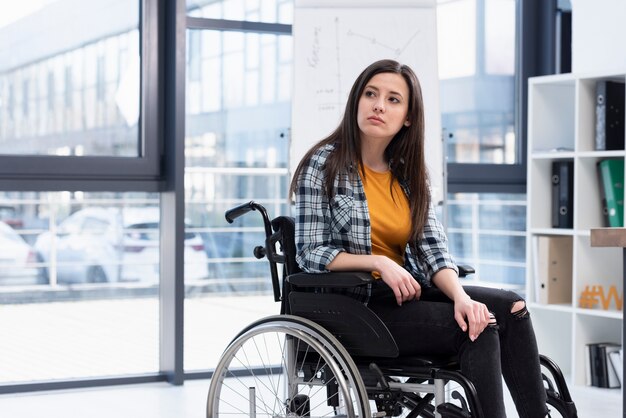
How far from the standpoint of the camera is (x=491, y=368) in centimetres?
202

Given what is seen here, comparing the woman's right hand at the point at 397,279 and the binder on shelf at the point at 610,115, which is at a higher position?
the binder on shelf at the point at 610,115

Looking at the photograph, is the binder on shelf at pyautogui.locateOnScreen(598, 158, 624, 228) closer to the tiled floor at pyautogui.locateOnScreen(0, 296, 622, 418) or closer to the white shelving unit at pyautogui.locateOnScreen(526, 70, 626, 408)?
the white shelving unit at pyautogui.locateOnScreen(526, 70, 626, 408)

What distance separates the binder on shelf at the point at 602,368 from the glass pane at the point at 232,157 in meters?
1.39

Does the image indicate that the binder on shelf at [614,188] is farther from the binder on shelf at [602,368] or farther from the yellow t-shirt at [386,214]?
the yellow t-shirt at [386,214]

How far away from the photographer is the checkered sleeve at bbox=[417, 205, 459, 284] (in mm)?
2340

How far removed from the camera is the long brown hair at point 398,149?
2293 millimetres

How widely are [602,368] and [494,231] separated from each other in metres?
1.02

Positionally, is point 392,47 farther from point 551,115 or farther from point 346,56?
point 551,115

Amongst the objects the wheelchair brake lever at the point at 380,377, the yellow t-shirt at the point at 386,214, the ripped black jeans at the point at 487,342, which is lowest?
the wheelchair brake lever at the point at 380,377

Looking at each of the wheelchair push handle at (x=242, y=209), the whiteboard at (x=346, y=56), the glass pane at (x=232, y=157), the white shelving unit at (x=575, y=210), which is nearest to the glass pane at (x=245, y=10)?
the glass pane at (x=232, y=157)

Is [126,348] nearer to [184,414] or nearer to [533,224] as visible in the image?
[184,414]

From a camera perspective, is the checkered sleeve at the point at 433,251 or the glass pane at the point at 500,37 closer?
the checkered sleeve at the point at 433,251

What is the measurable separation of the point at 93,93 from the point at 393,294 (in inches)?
77.7

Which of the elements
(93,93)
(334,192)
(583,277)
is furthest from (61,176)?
(583,277)
